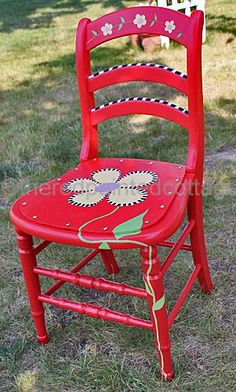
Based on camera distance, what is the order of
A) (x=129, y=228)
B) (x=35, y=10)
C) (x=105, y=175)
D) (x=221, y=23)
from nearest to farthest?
1. (x=129, y=228)
2. (x=105, y=175)
3. (x=221, y=23)
4. (x=35, y=10)

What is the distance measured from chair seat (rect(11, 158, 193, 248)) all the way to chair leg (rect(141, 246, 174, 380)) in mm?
72

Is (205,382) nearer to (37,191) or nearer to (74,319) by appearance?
(74,319)

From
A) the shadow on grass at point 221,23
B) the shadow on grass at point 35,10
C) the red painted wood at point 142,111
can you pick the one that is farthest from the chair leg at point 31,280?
the shadow on grass at point 35,10

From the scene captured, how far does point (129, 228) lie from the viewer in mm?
1332

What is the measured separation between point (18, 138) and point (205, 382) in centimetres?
227

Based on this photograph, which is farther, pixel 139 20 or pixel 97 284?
pixel 139 20

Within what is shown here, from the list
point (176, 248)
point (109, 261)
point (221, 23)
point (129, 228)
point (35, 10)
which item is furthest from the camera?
point (35, 10)

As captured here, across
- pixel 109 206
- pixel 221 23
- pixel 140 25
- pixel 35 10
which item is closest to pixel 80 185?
pixel 109 206

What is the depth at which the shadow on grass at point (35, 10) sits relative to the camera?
7578 mm

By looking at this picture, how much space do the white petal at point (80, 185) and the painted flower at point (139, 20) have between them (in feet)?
1.70

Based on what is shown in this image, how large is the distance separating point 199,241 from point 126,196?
1.23 ft

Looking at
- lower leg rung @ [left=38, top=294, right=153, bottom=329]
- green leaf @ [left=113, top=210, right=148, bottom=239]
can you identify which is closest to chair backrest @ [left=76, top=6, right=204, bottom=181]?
green leaf @ [left=113, top=210, right=148, bottom=239]

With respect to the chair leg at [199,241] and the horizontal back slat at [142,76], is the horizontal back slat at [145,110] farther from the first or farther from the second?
the chair leg at [199,241]

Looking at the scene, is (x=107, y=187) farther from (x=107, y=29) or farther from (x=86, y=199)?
(x=107, y=29)
